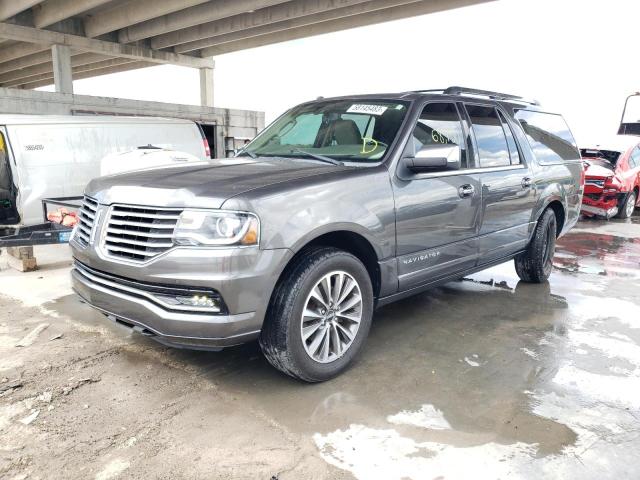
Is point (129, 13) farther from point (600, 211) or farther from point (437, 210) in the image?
point (437, 210)

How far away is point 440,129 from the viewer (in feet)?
13.0

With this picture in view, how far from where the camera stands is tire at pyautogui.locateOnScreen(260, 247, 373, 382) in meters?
2.90

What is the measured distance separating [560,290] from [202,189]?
4.33m

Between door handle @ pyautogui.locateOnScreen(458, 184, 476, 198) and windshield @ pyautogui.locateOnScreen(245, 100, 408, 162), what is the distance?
2.46 ft

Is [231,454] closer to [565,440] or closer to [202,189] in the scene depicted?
[202,189]

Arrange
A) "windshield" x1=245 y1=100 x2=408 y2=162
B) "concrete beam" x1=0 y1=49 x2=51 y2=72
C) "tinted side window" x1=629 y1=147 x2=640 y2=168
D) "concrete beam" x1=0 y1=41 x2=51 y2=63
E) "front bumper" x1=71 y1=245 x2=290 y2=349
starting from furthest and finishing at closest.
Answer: "concrete beam" x1=0 y1=49 x2=51 y2=72 → "concrete beam" x1=0 y1=41 x2=51 y2=63 → "tinted side window" x1=629 y1=147 x2=640 y2=168 → "windshield" x1=245 y1=100 x2=408 y2=162 → "front bumper" x1=71 y1=245 x2=290 y2=349

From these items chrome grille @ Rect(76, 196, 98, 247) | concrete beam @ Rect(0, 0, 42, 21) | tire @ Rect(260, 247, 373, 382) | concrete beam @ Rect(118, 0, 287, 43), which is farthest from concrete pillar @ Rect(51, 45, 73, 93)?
tire @ Rect(260, 247, 373, 382)

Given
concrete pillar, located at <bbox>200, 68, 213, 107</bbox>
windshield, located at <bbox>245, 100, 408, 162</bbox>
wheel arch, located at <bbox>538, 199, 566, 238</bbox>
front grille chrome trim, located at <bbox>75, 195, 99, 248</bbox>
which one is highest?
concrete pillar, located at <bbox>200, 68, 213, 107</bbox>

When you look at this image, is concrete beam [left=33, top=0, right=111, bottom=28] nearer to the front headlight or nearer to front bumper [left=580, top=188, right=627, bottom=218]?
front bumper [left=580, top=188, right=627, bottom=218]

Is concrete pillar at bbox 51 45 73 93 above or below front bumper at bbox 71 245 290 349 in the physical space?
above

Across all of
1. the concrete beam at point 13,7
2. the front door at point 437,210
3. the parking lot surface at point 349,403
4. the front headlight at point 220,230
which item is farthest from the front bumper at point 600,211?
the concrete beam at point 13,7

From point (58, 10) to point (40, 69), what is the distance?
15.0 m

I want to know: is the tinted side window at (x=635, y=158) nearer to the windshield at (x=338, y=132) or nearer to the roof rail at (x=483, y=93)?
the roof rail at (x=483, y=93)

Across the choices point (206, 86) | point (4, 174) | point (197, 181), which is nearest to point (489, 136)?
point (197, 181)
